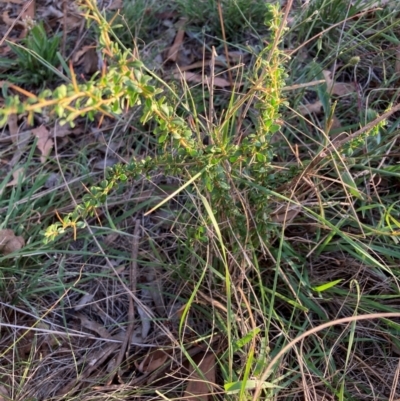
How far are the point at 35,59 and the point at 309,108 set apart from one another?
3.47ft

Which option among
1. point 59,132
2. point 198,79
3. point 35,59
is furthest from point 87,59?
point 198,79

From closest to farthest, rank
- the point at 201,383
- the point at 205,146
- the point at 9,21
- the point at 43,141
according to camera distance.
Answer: the point at 205,146 → the point at 201,383 → the point at 43,141 → the point at 9,21

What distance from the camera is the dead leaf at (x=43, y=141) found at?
188 centimetres

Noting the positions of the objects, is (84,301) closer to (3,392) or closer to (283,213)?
(3,392)

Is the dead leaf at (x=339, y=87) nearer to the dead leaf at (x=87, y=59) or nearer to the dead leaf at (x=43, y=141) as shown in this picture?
the dead leaf at (x=87, y=59)

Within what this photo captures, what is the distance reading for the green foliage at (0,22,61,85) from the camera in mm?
1985

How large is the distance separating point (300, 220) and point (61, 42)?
126cm

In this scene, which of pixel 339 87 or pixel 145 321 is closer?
pixel 145 321

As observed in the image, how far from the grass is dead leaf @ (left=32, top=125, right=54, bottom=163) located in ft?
0.11

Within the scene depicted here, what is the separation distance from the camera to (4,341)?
60.9 inches

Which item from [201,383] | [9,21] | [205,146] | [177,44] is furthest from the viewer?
[9,21]

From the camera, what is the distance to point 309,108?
1.77 m

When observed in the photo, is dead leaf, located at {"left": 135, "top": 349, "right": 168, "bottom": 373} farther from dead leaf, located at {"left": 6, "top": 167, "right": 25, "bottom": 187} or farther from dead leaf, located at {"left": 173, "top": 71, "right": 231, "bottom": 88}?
dead leaf, located at {"left": 173, "top": 71, "right": 231, "bottom": 88}

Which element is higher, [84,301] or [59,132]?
[59,132]
